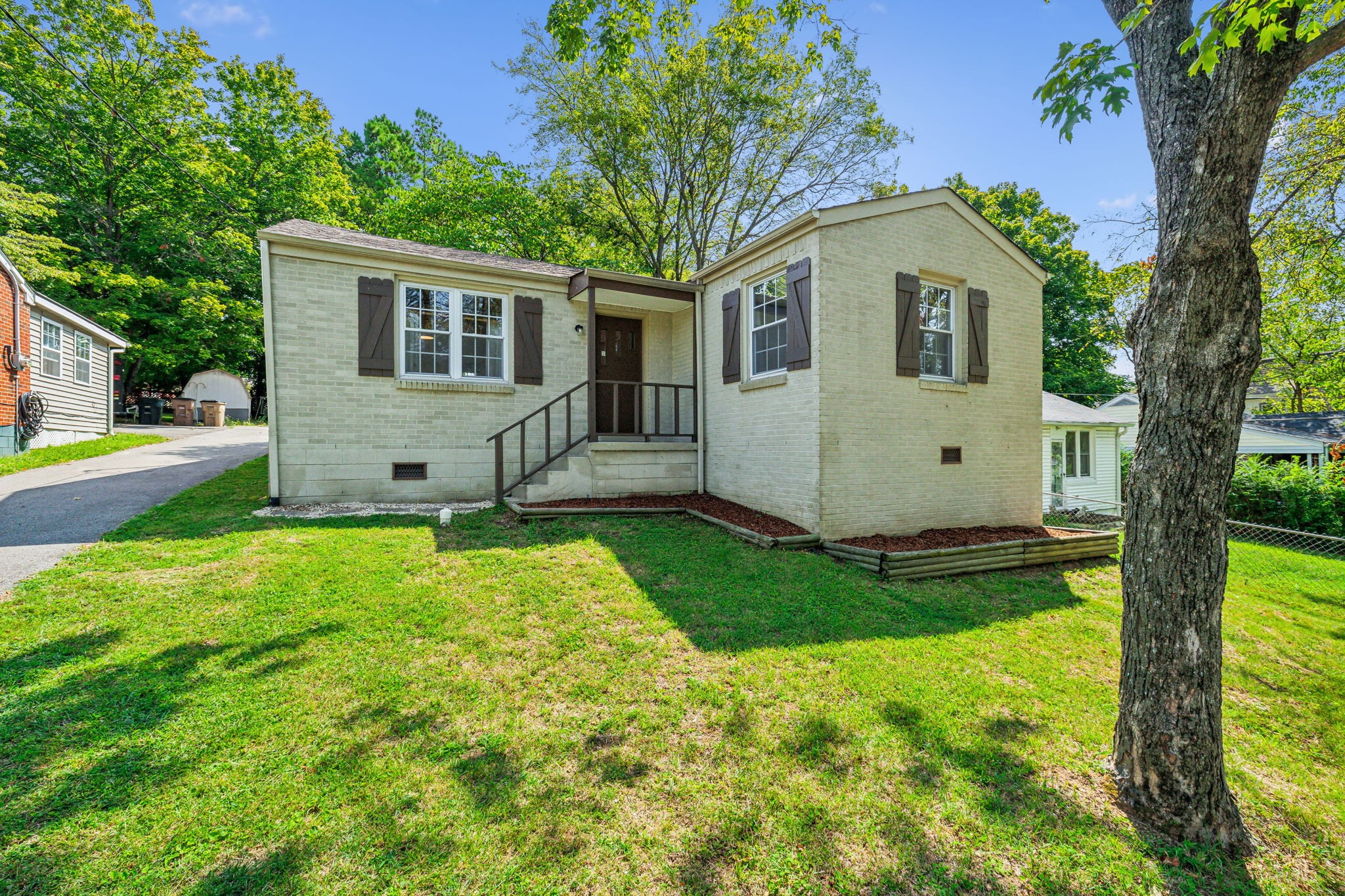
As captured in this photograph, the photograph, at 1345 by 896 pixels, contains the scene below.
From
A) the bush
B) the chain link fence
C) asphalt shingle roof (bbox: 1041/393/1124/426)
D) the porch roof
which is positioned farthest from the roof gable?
the bush

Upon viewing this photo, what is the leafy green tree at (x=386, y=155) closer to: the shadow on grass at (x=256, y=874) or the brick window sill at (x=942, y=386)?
the brick window sill at (x=942, y=386)

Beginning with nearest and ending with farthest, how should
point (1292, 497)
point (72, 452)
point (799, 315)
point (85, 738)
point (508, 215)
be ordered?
point (85, 738) < point (799, 315) < point (72, 452) < point (1292, 497) < point (508, 215)

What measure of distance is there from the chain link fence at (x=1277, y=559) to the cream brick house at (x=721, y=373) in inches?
104

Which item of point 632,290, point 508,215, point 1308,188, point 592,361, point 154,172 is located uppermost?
point 154,172

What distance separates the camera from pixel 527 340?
9.00 m

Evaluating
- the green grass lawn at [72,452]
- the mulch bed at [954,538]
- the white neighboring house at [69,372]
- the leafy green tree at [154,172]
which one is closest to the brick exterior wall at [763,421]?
the mulch bed at [954,538]

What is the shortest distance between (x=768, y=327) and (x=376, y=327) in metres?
5.96

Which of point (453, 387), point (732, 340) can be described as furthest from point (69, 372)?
point (732, 340)

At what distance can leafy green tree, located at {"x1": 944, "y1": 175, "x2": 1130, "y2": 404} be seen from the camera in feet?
81.4

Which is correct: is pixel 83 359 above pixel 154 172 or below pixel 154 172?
below

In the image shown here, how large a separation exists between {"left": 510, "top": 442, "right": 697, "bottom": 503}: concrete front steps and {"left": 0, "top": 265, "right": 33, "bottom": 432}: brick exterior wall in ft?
36.3

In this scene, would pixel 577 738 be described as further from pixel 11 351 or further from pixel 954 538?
pixel 11 351

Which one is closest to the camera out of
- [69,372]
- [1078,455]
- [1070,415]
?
[69,372]

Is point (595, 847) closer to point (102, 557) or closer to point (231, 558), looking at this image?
point (231, 558)
